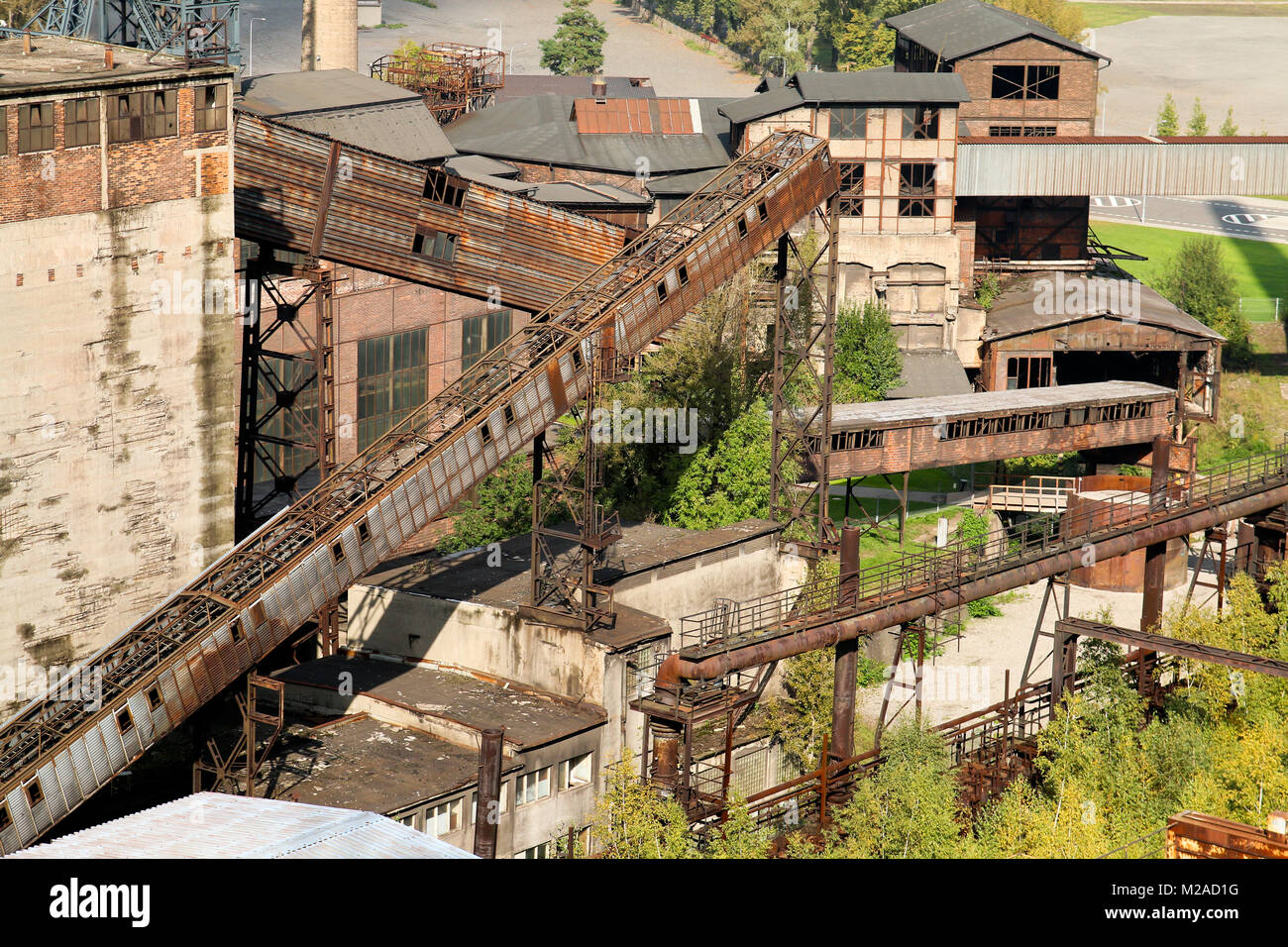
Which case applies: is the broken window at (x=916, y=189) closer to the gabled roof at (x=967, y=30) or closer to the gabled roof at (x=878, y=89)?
the gabled roof at (x=878, y=89)

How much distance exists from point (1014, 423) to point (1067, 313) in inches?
311

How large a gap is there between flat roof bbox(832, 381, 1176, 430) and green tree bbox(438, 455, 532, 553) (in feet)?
28.0

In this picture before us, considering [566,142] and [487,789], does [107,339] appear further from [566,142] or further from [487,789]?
[566,142]

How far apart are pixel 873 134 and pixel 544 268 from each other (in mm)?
22450

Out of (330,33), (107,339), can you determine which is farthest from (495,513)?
(330,33)

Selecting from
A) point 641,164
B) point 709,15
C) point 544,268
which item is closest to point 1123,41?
point 709,15

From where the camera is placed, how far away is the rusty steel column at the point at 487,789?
23453 mm

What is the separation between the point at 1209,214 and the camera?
87625 mm

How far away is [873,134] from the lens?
2157 inches

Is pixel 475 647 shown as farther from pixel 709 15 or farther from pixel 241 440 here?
pixel 709 15

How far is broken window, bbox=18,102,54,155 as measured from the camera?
88.1 feet

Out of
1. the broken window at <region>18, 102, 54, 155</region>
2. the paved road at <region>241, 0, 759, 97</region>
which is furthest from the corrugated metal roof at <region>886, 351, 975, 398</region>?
the paved road at <region>241, 0, 759, 97</region>

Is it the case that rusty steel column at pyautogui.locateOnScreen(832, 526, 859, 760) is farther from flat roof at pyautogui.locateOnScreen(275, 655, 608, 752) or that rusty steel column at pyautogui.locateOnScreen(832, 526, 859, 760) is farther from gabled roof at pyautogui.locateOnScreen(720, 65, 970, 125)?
gabled roof at pyautogui.locateOnScreen(720, 65, 970, 125)

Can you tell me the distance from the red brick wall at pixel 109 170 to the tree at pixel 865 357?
25442mm
